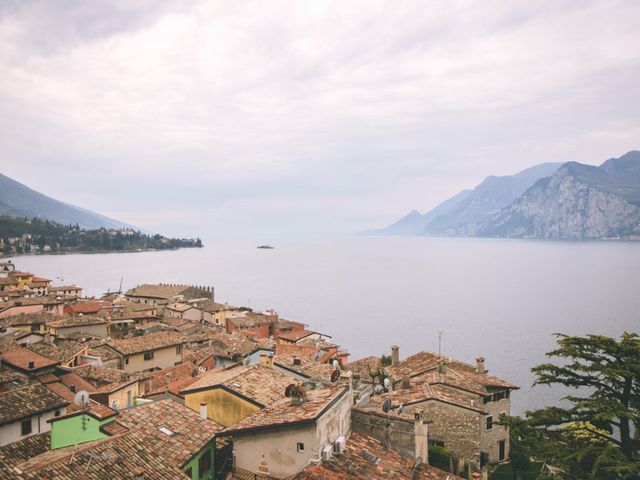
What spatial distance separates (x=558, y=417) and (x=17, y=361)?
2867cm

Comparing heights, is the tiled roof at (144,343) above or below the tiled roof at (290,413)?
below

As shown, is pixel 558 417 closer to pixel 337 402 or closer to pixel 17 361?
pixel 337 402

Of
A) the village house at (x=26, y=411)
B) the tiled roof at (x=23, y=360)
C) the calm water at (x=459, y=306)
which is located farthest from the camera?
the calm water at (x=459, y=306)

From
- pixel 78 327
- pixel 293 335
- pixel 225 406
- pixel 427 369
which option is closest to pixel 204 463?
pixel 225 406

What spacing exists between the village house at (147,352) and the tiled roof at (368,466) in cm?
2829

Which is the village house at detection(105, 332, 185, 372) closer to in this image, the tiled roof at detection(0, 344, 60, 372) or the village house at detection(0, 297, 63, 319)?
the tiled roof at detection(0, 344, 60, 372)

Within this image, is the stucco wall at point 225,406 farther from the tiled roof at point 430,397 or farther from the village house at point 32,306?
the village house at point 32,306

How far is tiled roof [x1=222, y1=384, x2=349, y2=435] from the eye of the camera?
46.6 ft

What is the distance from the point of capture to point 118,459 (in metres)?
12.4

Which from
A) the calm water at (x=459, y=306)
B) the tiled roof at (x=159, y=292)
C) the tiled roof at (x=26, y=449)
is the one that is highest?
the tiled roof at (x=26, y=449)

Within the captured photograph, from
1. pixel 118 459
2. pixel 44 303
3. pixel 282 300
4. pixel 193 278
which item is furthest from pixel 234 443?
pixel 193 278

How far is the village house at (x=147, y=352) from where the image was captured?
4012 cm

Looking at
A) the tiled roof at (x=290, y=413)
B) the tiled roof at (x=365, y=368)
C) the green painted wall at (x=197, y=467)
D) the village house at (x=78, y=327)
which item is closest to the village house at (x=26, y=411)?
the green painted wall at (x=197, y=467)

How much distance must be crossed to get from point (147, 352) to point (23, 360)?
11.3 metres
